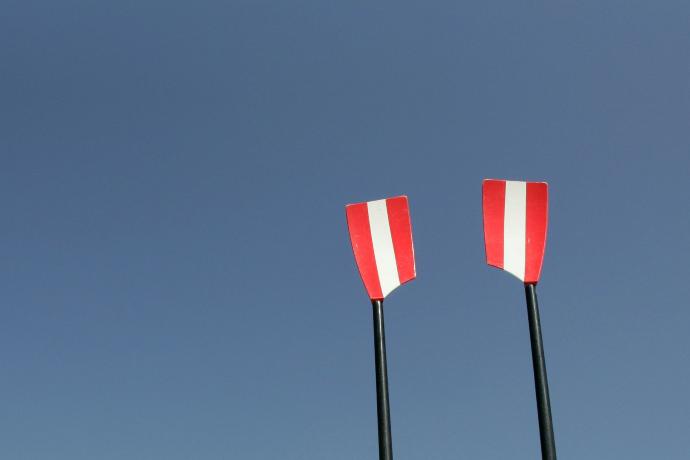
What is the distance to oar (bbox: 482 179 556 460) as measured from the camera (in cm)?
360

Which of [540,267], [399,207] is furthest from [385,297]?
[540,267]

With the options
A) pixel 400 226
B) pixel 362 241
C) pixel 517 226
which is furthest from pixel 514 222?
pixel 362 241

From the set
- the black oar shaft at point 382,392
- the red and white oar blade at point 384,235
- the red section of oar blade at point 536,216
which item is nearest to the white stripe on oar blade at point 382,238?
the red and white oar blade at point 384,235

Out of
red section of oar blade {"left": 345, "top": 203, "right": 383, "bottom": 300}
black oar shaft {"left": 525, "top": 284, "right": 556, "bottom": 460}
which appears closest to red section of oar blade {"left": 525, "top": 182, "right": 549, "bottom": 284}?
black oar shaft {"left": 525, "top": 284, "right": 556, "bottom": 460}

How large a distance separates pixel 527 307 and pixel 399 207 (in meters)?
1.06

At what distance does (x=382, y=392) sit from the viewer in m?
3.34

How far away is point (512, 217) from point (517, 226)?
6cm

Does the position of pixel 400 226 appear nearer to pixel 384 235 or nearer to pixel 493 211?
pixel 384 235

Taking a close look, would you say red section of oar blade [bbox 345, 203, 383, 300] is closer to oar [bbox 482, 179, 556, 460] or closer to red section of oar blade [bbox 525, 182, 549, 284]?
oar [bbox 482, 179, 556, 460]

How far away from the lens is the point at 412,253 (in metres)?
4.05

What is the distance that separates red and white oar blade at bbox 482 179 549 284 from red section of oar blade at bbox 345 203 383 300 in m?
0.66

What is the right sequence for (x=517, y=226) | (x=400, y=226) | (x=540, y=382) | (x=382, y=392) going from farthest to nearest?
(x=400, y=226) → (x=517, y=226) → (x=382, y=392) → (x=540, y=382)

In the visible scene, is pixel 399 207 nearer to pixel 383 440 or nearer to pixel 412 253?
pixel 412 253

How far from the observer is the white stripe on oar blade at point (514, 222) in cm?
368
